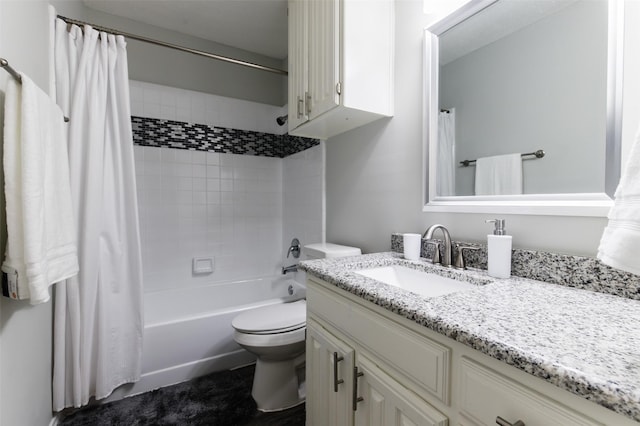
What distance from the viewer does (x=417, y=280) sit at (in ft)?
3.51

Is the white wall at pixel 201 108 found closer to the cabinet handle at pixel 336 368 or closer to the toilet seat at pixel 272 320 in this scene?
the toilet seat at pixel 272 320

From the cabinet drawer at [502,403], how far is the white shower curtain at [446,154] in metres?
0.79

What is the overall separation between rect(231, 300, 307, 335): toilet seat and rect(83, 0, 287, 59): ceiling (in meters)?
2.00

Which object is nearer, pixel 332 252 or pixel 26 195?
pixel 26 195

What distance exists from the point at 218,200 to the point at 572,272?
2.35 metres

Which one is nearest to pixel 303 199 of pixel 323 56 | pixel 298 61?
pixel 298 61

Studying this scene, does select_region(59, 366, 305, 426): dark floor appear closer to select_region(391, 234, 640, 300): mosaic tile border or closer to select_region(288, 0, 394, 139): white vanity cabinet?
select_region(391, 234, 640, 300): mosaic tile border

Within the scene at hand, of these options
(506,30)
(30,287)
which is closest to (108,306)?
(30,287)

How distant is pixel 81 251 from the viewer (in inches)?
57.7

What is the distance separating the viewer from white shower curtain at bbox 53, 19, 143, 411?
1438mm

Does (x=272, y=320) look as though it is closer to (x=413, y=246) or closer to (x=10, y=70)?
(x=413, y=246)

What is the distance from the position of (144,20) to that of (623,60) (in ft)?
8.95

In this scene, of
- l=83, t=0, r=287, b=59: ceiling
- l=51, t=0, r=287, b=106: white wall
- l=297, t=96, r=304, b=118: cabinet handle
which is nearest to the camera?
l=297, t=96, r=304, b=118: cabinet handle

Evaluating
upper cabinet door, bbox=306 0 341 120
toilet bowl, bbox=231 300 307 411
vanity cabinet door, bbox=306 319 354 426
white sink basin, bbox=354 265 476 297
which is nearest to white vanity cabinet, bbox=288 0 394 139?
upper cabinet door, bbox=306 0 341 120
